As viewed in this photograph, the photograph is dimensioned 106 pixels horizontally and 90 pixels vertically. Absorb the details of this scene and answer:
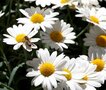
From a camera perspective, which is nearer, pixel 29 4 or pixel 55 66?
pixel 55 66

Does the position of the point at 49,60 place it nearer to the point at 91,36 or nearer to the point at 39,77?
the point at 39,77

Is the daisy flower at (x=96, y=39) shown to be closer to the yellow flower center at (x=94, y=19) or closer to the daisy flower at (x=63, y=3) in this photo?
the yellow flower center at (x=94, y=19)

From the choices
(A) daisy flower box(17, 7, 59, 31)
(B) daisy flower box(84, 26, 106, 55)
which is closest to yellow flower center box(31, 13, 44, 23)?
(A) daisy flower box(17, 7, 59, 31)

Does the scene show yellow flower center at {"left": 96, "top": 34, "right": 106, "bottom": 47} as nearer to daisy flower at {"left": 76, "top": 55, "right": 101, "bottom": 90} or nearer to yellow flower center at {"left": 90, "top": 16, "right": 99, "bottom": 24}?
yellow flower center at {"left": 90, "top": 16, "right": 99, "bottom": 24}

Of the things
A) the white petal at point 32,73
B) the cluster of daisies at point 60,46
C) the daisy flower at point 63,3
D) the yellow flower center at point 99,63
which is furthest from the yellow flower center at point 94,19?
the white petal at point 32,73

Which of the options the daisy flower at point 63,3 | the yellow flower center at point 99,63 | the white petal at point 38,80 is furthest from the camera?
the daisy flower at point 63,3

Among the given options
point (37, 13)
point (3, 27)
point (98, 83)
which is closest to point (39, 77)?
point (98, 83)

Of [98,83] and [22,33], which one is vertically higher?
[22,33]

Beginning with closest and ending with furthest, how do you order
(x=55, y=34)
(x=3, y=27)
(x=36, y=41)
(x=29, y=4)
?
(x=36, y=41), (x=55, y=34), (x=3, y=27), (x=29, y=4)
